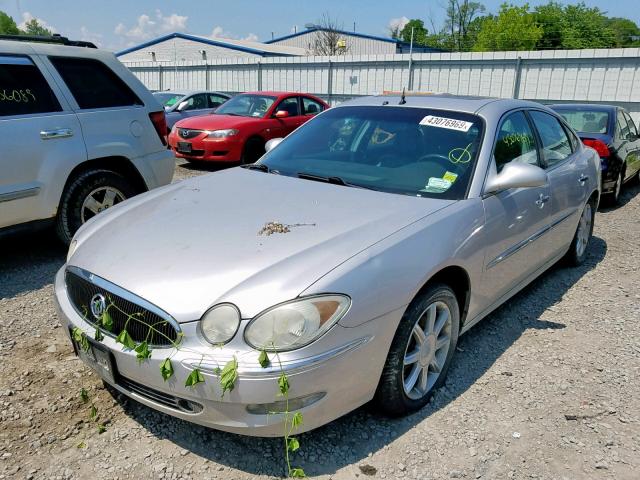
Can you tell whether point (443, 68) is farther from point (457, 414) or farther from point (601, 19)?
point (601, 19)

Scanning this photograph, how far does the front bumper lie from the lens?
6.79ft

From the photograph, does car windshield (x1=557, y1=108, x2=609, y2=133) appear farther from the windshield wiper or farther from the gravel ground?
the windshield wiper

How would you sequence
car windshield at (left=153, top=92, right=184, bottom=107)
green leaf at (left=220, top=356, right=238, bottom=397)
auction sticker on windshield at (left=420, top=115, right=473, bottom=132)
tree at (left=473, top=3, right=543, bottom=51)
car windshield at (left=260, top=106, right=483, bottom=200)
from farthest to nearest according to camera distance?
tree at (left=473, top=3, right=543, bottom=51), car windshield at (left=153, top=92, right=184, bottom=107), auction sticker on windshield at (left=420, top=115, right=473, bottom=132), car windshield at (left=260, top=106, right=483, bottom=200), green leaf at (left=220, top=356, right=238, bottom=397)

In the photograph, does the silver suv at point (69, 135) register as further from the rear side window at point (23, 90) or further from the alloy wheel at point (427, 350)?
the alloy wheel at point (427, 350)

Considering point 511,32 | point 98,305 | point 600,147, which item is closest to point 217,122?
point 600,147

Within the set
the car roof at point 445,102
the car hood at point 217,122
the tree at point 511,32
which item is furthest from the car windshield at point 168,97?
the tree at point 511,32

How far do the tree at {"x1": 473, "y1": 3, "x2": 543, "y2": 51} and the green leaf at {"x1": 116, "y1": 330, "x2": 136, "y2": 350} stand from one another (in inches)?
2413

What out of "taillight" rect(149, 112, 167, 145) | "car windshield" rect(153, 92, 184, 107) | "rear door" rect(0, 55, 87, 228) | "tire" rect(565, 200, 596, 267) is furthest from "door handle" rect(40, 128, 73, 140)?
"car windshield" rect(153, 92, 184, 107)

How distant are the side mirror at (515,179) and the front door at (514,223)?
3.0 inches

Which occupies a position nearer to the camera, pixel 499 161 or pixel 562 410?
pixel 562 410

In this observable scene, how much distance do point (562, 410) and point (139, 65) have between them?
2430 cm

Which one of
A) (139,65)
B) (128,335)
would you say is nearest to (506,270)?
(128,335)

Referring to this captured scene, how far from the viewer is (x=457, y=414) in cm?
279

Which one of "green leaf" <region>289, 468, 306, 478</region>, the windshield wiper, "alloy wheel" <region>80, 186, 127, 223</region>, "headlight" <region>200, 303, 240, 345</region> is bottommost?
"green leaf" <region>289, 468, 306, 478</region>
